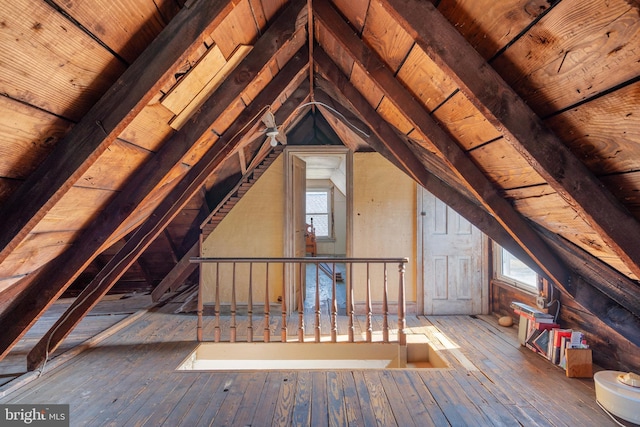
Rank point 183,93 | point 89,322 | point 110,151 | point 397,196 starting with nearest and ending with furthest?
point 110,151 < point 183,93 < point 89,322 < point 397,196

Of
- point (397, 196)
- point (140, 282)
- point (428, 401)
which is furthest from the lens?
point (140, 282)

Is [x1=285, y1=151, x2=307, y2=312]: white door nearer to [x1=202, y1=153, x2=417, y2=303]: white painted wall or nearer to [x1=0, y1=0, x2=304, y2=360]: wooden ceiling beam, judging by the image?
[x1=202, y1=153, x2=417, y2=303]: white painted wall

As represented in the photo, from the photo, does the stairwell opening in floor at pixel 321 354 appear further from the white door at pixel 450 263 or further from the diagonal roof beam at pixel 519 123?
the diagonal roof beam at pixel 519 123

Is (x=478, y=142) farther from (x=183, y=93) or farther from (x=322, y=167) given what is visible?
(x=322, y=167)

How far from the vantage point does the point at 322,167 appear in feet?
22.8

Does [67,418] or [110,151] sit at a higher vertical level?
[110,151]

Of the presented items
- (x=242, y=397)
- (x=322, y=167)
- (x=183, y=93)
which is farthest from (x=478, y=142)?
(x=322, y=167)

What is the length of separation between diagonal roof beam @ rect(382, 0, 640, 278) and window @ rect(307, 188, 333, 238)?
7422 millimetres

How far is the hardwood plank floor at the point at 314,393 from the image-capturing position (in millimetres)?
1862

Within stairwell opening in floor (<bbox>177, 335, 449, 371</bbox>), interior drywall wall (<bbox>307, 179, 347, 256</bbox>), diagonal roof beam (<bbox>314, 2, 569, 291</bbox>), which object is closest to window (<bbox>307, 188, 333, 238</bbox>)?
interior drywall wall (<bbox>307, 179, 347, 256</bbox>)

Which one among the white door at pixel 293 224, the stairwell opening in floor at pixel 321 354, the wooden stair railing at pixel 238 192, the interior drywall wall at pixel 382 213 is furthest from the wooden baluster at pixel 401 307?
the wooden stair railing at pixel 238 192

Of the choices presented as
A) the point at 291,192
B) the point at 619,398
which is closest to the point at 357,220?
the point at 291,192

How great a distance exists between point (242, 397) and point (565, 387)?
2.31 metres

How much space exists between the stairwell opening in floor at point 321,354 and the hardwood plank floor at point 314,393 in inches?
11.5
